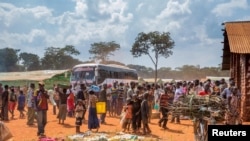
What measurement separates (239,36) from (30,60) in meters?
65.2

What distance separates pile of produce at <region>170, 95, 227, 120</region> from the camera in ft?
30.2

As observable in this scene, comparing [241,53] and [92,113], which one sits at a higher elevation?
[241,53]

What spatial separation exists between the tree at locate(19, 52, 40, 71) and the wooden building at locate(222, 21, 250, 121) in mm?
59261

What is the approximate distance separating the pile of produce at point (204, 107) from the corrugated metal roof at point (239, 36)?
22.6 ft

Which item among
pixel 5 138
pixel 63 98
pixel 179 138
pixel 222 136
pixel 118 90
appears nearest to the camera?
pixel 222 136

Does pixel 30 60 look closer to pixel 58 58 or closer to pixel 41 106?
pixel 58 58

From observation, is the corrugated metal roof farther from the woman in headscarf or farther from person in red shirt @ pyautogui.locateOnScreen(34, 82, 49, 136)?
person in red shirt @ pyautogui.locateOnScreen(34, 82, 49, 136)

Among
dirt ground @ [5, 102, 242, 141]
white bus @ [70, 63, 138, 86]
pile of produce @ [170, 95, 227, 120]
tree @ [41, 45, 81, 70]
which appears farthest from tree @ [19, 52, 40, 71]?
pile of produce @ [170, 95, 227, 120]

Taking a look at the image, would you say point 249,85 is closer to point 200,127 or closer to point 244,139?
point 200,127

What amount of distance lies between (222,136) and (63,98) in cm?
1052

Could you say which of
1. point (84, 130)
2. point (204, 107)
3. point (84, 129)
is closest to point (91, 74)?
point (84, 129)

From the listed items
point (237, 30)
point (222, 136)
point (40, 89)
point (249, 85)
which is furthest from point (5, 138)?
point (237, 30)

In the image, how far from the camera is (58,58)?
70.4m

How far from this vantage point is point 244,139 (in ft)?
21.1
